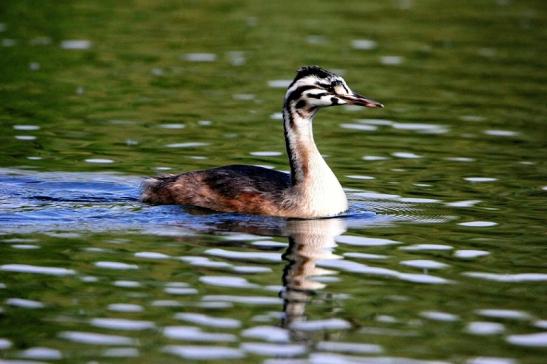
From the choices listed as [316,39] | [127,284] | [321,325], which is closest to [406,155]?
[127,284]

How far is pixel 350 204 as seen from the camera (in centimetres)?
1633

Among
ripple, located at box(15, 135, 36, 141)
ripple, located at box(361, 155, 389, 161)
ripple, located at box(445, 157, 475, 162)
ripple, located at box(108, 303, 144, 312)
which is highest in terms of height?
ripple, located at box(15, 135, 36, 141)

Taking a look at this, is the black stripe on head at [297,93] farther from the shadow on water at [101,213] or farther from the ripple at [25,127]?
the ripple at [25,127]

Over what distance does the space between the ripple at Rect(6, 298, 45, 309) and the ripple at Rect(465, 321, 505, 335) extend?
3789mm

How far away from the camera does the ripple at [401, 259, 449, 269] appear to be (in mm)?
13273

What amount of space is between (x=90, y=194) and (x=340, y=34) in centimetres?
1505

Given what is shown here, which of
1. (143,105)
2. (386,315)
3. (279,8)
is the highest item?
(279,8)

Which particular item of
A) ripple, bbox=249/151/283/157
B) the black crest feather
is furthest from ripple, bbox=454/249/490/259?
ripple, bbox=249/151/283/157

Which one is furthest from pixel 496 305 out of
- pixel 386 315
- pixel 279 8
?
pixel 279 8

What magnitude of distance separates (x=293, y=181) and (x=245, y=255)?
8.52ft

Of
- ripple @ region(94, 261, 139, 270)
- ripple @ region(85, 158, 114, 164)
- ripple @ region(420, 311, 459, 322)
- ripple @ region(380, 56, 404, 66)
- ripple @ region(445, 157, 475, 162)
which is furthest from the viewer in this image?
ripple @ region(380, 56, 404, 66)

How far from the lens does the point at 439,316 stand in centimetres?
1148

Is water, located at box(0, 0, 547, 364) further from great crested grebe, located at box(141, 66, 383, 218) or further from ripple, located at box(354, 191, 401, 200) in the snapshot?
great crested grebe, located at box(141, 66, 383, 218)

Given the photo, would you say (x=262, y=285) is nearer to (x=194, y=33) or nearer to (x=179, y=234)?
(x=179, y=234)
